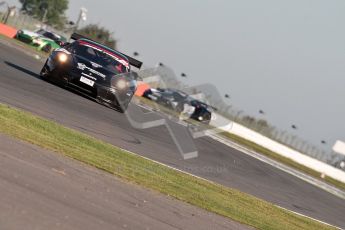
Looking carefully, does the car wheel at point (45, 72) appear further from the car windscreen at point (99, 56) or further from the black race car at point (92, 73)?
the car windscreen at point (99, 56)

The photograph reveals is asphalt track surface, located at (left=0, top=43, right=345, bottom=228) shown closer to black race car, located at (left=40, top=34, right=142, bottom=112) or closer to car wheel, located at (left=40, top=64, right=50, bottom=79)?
car wheel, located at (left=40, top=64, right=50, bottom=79)

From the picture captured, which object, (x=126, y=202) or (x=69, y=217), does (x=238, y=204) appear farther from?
(x=69, y=217)

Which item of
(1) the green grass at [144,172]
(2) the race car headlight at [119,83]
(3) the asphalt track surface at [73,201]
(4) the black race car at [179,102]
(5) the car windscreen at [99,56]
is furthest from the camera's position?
(4) the black race car at [179,102]

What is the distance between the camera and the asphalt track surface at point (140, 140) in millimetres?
14219

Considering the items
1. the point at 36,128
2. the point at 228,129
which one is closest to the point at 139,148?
the point at 36,128

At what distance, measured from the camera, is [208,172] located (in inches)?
621

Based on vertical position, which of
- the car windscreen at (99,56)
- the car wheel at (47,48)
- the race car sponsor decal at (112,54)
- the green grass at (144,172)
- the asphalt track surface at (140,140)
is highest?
the race car sponsor decal at (112,54)

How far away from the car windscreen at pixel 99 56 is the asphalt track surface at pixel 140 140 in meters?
1.00

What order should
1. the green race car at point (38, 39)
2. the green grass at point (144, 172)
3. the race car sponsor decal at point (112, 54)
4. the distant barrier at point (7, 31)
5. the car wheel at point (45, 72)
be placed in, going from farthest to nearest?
1. the distant barrier at point (7, 31)
2. the green race car at point (38, 39)
3. the race car sponsor decal at point (112, 54)
4. the car wheel at point (45, 72)
5. the green grass at point (144, 172)

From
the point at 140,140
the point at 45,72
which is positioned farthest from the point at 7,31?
the point at 140,140

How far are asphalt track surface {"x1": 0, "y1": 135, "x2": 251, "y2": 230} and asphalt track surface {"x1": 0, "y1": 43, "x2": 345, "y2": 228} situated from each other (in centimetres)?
411

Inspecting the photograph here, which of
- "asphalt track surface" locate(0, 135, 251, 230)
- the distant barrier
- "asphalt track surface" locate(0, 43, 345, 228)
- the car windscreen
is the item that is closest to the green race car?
the distant barrier

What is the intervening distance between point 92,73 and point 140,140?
120 inches

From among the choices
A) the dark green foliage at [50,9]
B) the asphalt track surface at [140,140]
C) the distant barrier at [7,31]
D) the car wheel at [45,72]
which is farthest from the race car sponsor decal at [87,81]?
the dark green foliage at [50,9]
